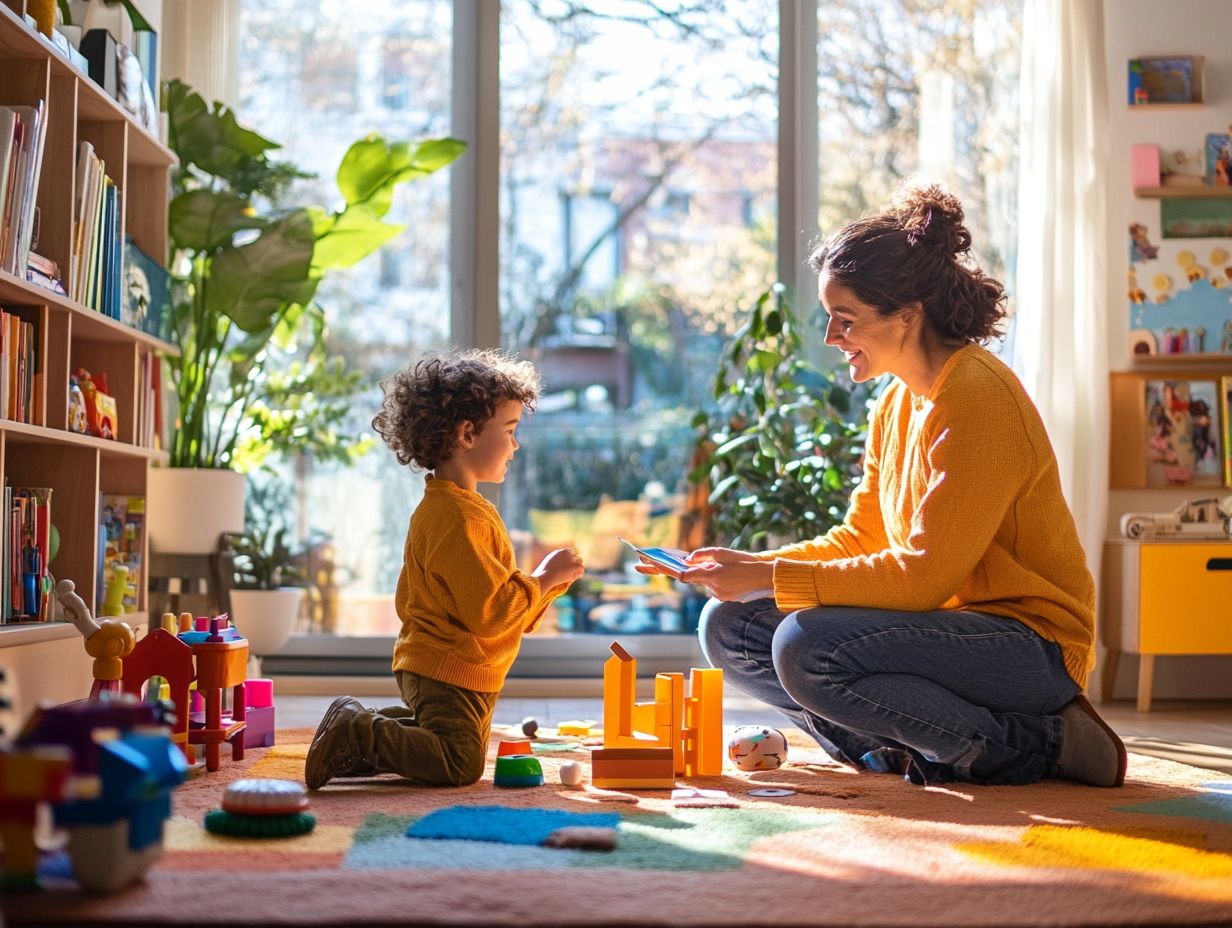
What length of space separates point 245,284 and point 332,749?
5.29ft

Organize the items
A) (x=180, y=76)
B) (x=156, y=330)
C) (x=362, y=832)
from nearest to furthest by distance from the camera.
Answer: (x=362, y=832), (x=156, y=330), (x=180, y=76)

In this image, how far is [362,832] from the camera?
5.34 ft

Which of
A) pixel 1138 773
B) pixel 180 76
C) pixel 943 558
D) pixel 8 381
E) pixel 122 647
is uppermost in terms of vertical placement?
pixel 180 76

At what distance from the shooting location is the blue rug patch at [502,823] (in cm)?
161

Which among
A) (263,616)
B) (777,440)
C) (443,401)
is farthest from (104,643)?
(777,440)

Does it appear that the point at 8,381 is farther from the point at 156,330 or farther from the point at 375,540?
the point at 375,540

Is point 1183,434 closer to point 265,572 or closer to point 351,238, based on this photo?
point 351,238

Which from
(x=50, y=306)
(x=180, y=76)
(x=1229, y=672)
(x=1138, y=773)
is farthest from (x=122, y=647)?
(x=1229, y=672)

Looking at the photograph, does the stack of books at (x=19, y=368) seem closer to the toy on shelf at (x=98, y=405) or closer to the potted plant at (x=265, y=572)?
the toy on shelf at (x=98, y=405)

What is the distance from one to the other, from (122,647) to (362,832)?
2.04 feet

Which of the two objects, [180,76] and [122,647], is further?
[180,76]

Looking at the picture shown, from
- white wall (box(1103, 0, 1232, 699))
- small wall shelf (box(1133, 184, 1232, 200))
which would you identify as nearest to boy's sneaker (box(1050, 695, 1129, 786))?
white wall (box(1103, 0, 1232, 699))

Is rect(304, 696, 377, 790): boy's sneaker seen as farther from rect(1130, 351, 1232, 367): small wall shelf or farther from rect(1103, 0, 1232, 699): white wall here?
rect(1130, 351, 1232, 367): small wall shelf

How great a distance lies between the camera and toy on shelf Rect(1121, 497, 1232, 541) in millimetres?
3271
